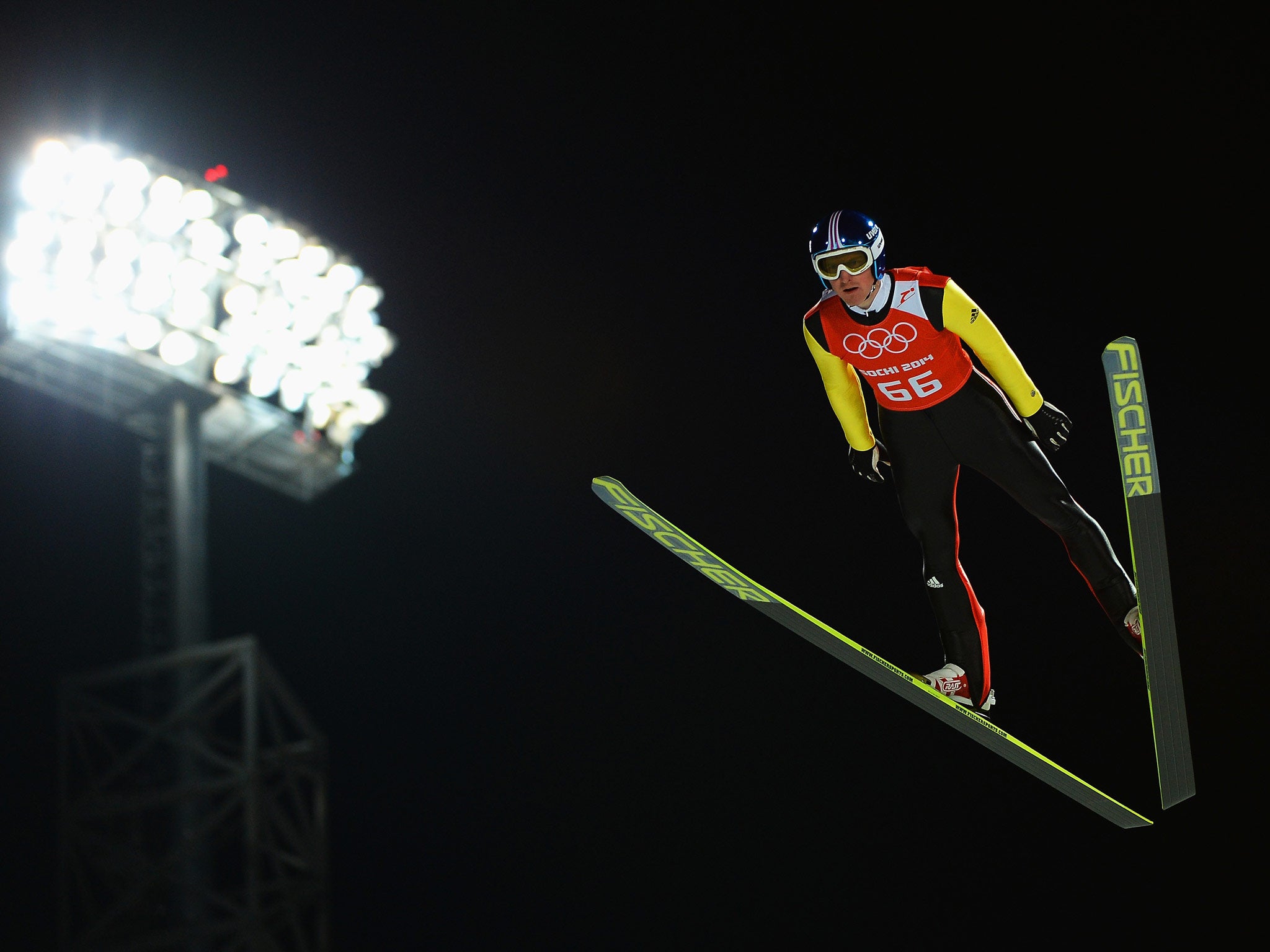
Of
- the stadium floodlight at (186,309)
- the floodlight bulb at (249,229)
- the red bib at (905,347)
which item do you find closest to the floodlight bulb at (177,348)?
the stadium floodlight at (186,309)

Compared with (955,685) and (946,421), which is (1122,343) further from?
(955,685)

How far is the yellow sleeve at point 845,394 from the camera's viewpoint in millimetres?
4414

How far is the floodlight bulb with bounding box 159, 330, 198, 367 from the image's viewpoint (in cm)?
1115

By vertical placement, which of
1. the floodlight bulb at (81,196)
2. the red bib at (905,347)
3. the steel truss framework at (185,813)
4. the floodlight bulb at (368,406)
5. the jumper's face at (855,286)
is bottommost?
the steel truss framework at (185,813)

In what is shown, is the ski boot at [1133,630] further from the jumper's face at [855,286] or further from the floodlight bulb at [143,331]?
the floodlight bulb at [143,331]

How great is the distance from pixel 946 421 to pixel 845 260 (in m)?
0.70

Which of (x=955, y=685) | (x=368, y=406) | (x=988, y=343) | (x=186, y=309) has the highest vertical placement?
(x=186, y=309)

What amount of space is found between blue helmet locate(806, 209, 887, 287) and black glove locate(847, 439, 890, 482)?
71cm

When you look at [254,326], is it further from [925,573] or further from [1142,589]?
[1142,589]

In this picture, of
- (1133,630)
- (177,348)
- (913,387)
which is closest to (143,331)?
(177,348)

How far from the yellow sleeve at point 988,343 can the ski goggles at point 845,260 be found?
0.97 ft

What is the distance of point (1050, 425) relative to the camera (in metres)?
4.22

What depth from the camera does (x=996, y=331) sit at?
165 inches

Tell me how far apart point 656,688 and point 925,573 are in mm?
9754
